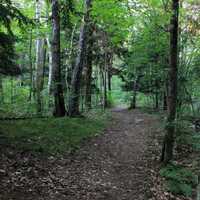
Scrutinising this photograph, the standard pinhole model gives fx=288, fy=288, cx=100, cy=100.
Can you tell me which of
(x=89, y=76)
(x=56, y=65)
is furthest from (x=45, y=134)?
(x=89, y=76)

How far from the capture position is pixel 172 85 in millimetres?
8062

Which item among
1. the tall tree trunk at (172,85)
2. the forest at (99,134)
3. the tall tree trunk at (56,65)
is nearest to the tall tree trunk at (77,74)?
the forest at (99,134)

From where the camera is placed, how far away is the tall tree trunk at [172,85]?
7705 mm

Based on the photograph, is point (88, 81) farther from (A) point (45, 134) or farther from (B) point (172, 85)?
(B) point (172, 85)

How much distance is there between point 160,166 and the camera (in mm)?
8414

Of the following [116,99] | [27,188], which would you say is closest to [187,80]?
[27,188]

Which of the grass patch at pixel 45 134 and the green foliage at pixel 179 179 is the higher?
the grass patch at pixel 45 134

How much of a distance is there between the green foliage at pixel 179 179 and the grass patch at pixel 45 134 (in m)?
2.77

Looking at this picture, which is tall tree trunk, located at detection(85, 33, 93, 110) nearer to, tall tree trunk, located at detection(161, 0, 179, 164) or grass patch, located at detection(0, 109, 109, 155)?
grass patch, located at detection(0, 109, 109, 155)

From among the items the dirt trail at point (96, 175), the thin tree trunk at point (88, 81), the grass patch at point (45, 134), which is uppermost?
the thin tree trunk at point (88, 81)

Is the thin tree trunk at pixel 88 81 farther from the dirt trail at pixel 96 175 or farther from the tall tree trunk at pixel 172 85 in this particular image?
the tall tree trunk at pixel 172 85

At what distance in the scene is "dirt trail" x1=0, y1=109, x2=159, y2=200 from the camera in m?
5.65

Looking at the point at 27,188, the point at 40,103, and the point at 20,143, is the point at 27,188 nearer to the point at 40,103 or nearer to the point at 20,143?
the point at 20,143

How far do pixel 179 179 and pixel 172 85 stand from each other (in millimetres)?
2537
